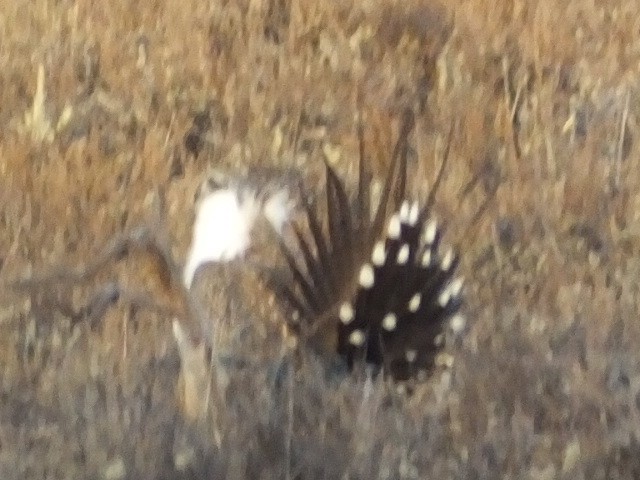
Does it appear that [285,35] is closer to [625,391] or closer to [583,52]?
[583,52]

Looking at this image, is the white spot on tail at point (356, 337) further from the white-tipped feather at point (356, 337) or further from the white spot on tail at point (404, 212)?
the white spot on tail at point (404, 212)

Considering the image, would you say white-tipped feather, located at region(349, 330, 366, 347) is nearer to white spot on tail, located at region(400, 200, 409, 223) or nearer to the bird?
the bird

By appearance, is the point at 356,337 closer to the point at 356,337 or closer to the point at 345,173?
the point at 356,337

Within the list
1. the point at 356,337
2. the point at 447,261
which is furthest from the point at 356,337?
the point at 447,261

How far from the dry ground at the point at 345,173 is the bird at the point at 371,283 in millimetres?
28

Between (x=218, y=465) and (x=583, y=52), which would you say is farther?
(x=583, y=52)

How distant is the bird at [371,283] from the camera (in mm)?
756

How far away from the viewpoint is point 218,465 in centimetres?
73

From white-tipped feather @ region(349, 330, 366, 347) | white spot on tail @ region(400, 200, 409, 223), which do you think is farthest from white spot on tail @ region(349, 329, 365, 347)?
white spot on tail @ region(400, 200, 409, 223)

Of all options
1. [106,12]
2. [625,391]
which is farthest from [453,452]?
[106,12]

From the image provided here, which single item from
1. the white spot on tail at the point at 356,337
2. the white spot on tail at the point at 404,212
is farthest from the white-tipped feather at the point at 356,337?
the white spot on tail at the point at 404,212

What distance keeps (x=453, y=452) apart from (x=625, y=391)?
0.16 meters

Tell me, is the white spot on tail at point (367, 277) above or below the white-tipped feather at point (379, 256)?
below

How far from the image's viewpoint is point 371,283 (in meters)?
0.75
